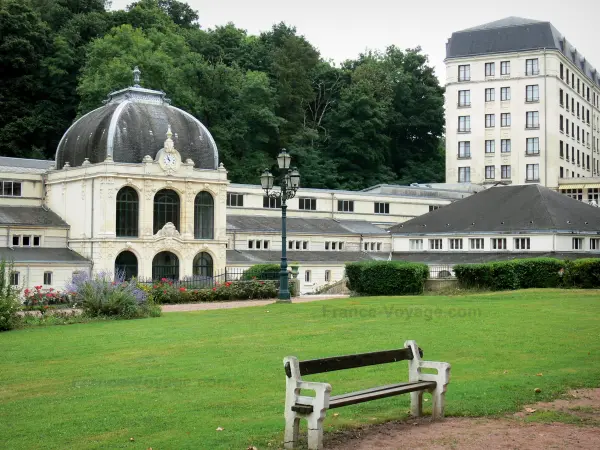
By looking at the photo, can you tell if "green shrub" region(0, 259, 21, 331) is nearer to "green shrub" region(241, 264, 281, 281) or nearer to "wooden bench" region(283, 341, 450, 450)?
"wooden bench" region(283, 341, 450, 450)

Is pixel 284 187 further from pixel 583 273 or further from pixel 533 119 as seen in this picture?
pixel 533 119

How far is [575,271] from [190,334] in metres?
24.7

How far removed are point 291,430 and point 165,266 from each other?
5124cm

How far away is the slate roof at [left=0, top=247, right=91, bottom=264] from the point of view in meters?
56.9

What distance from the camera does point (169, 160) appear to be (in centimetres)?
6253

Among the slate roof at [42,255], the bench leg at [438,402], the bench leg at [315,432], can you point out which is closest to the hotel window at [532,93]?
the slate roof at [42,255]

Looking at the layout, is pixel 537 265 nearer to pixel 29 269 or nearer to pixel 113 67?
pixel 29 269

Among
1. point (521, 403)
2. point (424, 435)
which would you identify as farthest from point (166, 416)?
point (521, 403)

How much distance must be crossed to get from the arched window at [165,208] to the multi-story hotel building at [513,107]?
50.5 metres

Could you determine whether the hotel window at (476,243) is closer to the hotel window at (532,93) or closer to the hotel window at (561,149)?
the hotel window at (561,149)

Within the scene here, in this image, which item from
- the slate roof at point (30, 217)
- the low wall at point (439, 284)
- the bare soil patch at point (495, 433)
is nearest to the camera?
the bare soil patch at point (495, 433)

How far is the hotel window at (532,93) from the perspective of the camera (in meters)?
101

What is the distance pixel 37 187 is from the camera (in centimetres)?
6550

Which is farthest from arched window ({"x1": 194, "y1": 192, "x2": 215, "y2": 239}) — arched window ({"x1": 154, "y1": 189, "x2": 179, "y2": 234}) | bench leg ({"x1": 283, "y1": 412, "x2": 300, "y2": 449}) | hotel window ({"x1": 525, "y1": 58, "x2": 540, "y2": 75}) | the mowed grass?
bench leg ({"x1": 283, "y1": 412, "x2": 300, "y2": 449})
